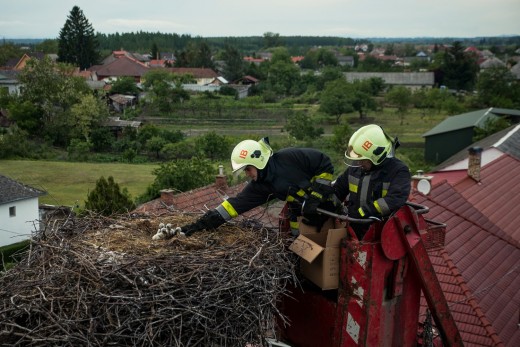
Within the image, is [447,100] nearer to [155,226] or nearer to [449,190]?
[449,190]

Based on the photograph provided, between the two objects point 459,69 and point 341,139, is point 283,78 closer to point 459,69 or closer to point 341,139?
point 459,69

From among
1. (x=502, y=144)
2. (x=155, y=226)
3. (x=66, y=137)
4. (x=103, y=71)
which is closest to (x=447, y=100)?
(x=66, y=137)

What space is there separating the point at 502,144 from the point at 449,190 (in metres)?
8.79

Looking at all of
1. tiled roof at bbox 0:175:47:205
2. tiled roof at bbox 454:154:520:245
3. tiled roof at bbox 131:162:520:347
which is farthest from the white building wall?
tiled roof at bbox 454:154:520:245

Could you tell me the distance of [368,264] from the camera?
15.2 feet

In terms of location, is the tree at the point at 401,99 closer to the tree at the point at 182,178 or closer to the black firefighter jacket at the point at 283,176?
the tree at the point at 182,178

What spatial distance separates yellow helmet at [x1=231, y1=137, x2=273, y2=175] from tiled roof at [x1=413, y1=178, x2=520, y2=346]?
508 cm

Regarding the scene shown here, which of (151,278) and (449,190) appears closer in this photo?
(151,278)

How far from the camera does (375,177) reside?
16.8ft

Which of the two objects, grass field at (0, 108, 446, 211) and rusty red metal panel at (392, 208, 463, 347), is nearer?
rusty red metal panel at (392, 208, 463, 347)

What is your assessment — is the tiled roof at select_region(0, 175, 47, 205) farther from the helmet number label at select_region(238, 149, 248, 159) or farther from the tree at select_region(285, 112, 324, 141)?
the tree at select_region(285, 112, 324, 141)

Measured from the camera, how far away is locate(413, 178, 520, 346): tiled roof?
10.1m

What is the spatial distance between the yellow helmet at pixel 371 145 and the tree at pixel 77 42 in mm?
80223

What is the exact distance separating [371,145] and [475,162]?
1298 centimetres
